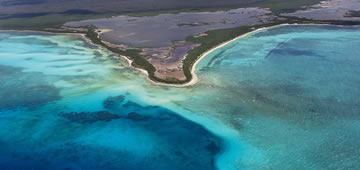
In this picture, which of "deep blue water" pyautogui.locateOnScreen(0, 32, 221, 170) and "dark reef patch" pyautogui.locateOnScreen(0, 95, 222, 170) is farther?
"deep blue water" pyautogui.locateOnScreen(0, 32, 221, 170)

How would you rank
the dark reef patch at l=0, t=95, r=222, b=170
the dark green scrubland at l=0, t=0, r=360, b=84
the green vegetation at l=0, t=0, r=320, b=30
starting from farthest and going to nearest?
the green vegetation at l=0, t=0, r=320, b=30 < the dark green scrubland at l=0, t=0, r=360, b=84 < the dark reef patch at l=0, t=95, r=222, b=170

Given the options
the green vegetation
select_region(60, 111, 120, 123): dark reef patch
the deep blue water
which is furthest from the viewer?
the green vegetation

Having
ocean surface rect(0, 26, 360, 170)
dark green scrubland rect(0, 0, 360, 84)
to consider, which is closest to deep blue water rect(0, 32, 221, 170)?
ocean surface rect(0, 26, 360, 170)

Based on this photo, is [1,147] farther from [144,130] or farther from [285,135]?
[285,135]

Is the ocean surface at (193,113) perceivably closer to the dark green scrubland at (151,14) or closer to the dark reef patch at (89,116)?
the dark reef patch at (89,116)

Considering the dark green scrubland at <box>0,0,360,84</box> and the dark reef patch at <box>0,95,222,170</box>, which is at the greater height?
the dark green scrubland at <box>0,0,360,84</box>

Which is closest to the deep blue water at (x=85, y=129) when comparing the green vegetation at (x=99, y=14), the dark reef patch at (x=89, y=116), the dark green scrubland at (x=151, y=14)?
the dark reef patch at (x=89, y=116)

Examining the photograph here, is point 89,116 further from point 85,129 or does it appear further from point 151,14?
point 151,14

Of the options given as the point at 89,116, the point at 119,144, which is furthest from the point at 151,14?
the point at 119,144

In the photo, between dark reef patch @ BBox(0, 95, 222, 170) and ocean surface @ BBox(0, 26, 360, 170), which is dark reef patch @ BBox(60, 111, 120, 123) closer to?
dark reef patch @ BBox(0, 95, 222, 170)
